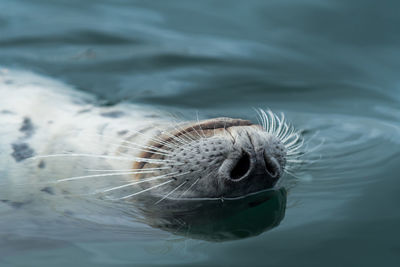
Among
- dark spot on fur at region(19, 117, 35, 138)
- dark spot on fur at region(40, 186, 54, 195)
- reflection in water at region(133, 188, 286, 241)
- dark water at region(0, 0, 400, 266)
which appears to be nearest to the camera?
dark water at region(0, 0, 400, 266)

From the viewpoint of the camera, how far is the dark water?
9.61ft

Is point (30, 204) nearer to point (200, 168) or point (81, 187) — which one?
point (81, 187)

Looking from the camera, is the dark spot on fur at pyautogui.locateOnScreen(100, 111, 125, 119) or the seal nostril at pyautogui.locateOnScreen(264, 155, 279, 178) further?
the dark spot on fur at pyautogui.locateOnScreen(100, 111, 125, 119)

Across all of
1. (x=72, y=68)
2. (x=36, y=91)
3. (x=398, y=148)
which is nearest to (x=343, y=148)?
(x=398, y=148)

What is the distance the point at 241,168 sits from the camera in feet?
10.5

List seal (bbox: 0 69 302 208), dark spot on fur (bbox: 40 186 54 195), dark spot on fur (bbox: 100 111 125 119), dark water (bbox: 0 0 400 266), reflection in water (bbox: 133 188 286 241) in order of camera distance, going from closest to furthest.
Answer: dark water (bbox: 0 0 400 266)
reflection in water (bbox: 133 188 286 241)
seal (bbox: 0 69 302 208)
dark spot on fur (bbox: 40 186 54 195)
dark spot on fur (bbox: 100 111 125 119)

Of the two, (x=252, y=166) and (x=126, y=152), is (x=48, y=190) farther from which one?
(x=252, y=166)

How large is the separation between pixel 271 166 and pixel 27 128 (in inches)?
60.0

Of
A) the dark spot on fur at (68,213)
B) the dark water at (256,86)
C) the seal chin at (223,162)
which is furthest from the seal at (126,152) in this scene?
the dark water at (256,86)

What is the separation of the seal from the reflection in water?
45mm

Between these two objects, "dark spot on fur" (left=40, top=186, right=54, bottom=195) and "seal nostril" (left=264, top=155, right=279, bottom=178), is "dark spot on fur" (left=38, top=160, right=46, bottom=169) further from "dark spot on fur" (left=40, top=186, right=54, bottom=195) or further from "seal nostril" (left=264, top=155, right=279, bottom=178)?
"seal nostril" (left=264, top=155, right=279, bottom=178)

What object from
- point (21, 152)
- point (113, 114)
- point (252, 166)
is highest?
point (113, 114)

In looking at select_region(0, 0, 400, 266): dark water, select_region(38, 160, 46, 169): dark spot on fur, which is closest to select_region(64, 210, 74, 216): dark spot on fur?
select_region(0, 0, 400, 266): dark water

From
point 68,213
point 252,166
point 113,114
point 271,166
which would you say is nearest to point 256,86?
point 113,114
